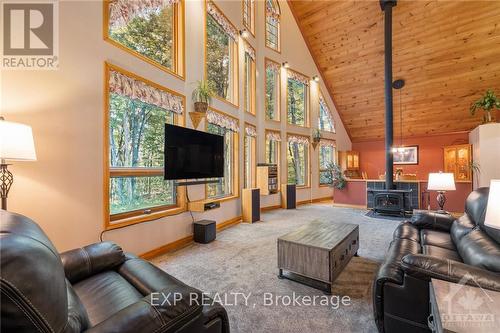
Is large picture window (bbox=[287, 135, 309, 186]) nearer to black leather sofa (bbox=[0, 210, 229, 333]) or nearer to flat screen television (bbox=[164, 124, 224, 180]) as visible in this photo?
flat screen television (bbox=[164, 124, 224, 180])

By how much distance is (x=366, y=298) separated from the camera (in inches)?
83.2

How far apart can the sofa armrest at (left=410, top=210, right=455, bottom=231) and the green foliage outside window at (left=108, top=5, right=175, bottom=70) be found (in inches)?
164

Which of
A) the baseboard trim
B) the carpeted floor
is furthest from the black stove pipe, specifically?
the baseboard trim

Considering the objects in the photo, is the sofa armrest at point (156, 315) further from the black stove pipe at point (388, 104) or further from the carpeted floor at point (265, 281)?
the black stove pipe at point (388, 104)

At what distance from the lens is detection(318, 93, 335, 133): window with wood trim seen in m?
8.52

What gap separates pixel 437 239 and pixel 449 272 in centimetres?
155

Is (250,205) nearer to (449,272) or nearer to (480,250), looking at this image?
(480,250)

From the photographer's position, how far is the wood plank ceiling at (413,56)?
224 inches

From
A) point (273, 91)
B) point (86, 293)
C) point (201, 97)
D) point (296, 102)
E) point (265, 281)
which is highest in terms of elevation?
point (273, 91)

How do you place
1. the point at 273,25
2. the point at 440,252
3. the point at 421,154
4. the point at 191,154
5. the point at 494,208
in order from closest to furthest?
1. the point at 494,208
2. the point at 440,252
3. the point at 191,154
4. the point at 273,25
5. the point at 421,154

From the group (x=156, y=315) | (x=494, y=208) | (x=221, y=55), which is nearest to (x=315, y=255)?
(x=494, y=208)

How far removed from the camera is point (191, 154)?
357 cm

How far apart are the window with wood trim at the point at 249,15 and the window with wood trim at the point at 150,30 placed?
8.07ft

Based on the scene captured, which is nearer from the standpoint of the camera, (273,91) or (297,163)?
(273,91)
